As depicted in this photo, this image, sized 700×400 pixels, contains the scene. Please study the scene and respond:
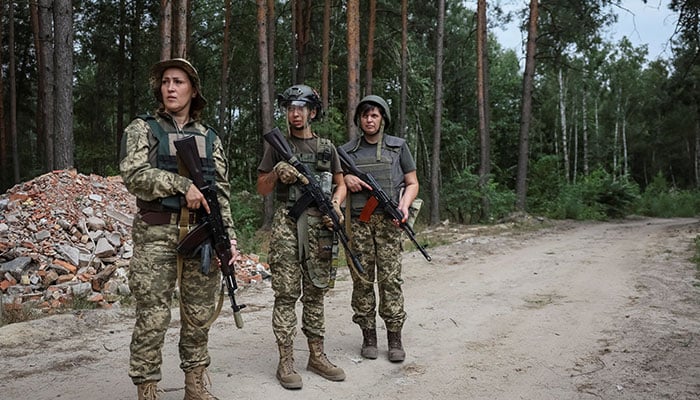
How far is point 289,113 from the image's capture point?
384 centimetres

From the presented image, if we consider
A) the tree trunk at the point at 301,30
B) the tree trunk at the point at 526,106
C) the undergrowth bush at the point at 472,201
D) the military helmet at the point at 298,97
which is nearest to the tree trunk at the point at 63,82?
the military helmet at the point at 298,97

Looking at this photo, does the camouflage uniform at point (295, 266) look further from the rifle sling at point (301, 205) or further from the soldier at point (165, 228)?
the soldier at point (165, 228)

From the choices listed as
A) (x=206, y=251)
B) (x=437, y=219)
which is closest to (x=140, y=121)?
(x=206, y=251)

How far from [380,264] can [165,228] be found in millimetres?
2018

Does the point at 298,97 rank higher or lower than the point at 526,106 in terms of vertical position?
lower

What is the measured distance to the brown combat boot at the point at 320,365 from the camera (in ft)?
12.7

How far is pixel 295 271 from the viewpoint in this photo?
12.5ft

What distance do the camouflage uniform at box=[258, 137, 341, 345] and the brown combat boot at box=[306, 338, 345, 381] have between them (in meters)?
0.09

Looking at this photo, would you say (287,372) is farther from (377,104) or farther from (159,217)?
(377,104)

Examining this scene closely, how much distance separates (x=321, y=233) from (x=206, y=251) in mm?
1077

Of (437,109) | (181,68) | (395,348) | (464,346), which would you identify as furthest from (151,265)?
(437,109)

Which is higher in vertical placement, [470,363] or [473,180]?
[473,180]

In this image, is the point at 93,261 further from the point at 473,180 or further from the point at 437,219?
the point at 473,180

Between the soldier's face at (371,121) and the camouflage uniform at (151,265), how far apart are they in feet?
5.61
